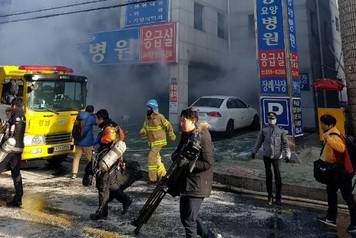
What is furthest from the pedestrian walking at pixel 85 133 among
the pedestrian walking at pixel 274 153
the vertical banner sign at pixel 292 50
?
the vertical banner sign at pixel 292 50

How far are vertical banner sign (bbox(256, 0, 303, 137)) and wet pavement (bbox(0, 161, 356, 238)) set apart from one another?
3069mm

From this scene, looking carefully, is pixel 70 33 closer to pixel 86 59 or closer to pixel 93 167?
pixel 86 59

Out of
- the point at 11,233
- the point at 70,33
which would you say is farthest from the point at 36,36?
the point at 11,233

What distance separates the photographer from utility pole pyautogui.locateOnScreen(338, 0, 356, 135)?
9.95 m

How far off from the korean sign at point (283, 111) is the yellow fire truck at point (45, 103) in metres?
4.70

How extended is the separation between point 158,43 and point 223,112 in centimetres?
544

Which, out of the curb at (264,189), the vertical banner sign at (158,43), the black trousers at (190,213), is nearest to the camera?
the black trousers at (190,213)

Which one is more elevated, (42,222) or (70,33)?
(70,33)

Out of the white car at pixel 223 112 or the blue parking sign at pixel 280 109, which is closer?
the blue parking sign at pixel 280 109

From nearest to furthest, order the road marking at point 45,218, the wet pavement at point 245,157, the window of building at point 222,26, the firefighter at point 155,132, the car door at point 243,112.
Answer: the road marking at point 45,218, the firefighter at point 155,132, the wet pavement at point 245,157, the car door at point 243,112, the window of building at point 222,26

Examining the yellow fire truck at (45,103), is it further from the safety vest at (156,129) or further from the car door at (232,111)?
the car door at (232,111)

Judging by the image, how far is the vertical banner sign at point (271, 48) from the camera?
8500 mm

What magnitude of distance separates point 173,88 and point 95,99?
6081 mm

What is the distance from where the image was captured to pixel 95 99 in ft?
63.5
